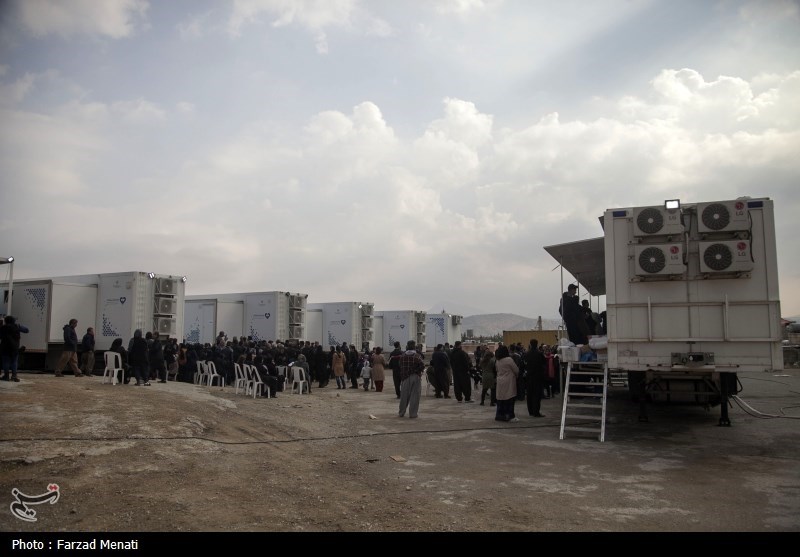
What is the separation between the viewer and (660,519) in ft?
17.2

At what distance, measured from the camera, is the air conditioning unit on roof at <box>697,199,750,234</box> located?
28.0 feet

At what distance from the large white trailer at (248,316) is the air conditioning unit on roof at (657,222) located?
16.5 m

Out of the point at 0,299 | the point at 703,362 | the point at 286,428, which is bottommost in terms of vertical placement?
the point at 286,428

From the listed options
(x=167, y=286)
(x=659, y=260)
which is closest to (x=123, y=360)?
(x=167, y=286)

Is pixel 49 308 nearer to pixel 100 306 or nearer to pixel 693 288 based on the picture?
pixel 100 306

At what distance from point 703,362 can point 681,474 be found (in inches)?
89.0

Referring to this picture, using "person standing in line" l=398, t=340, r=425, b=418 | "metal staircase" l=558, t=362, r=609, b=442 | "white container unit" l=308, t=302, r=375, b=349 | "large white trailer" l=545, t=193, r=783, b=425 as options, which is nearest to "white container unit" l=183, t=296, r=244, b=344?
"white container unit" l=308, t=302, r=375, b=349

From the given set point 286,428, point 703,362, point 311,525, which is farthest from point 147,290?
point 703,362

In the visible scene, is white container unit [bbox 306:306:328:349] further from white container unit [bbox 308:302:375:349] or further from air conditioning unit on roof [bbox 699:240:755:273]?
air conditioning unit on roof [bbox 699:240:755:273]

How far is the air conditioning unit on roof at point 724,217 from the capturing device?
855 centimetres

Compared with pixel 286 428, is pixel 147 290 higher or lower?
higher

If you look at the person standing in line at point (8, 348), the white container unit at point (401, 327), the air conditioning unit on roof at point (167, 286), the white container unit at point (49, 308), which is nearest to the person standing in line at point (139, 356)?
the person standing in line at point (8, 348)

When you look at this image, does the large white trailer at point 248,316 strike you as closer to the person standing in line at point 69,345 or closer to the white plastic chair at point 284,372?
the white plastic chair at point 284,372
